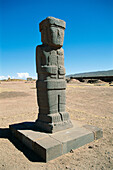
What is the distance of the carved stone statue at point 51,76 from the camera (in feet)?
14.6

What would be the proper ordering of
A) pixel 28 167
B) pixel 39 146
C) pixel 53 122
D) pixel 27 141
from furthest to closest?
pixel 53 122
pixel 27 141
pixel 39 146
pixel 28 167

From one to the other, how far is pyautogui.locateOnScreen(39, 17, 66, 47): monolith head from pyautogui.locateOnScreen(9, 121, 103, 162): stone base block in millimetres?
2759

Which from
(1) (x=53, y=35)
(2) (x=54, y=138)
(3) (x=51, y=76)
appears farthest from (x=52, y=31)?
(2) (x=54, y=138)

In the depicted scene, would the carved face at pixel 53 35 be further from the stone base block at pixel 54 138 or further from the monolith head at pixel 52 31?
the stone base block at pixel 54 138

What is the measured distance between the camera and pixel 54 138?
3994mm

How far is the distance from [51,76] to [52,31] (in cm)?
136

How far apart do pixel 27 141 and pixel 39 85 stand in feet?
5.56

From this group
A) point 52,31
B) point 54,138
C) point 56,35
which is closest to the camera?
point 54,138

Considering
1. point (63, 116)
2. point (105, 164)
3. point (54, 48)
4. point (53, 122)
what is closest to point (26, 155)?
point (53, 122)

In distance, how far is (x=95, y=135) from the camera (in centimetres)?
461

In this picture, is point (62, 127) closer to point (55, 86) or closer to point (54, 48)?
point (55, 86)

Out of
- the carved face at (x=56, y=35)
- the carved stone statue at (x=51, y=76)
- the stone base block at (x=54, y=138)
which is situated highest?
the carved face at (x=56, y=35)

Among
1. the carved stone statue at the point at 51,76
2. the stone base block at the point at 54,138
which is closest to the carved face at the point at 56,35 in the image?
the carved stone statue at the point at 51,76

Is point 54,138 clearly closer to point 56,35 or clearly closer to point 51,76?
point 51,76
